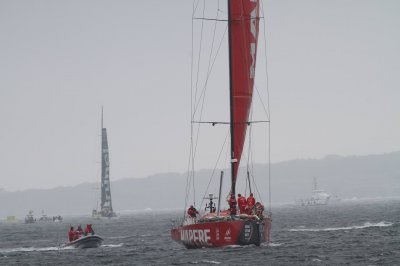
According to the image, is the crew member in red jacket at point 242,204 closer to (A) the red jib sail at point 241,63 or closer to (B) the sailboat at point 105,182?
(A) the red jib sail at point 241,63

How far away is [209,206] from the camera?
141 feet

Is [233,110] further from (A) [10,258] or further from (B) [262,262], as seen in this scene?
(A) [10,258]

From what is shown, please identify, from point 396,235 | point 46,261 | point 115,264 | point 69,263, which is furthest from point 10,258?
point 396,235

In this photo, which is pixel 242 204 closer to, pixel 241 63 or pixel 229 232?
pixel 229 232

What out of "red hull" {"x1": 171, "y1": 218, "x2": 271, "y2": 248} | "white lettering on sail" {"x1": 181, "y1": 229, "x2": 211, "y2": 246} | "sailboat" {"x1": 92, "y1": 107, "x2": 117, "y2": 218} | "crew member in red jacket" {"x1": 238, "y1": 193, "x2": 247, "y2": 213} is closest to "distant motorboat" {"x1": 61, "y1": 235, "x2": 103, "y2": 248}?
"white lettering on sail" {"x1": 181, "y1": 229, "x2": 211, "y2": 246}

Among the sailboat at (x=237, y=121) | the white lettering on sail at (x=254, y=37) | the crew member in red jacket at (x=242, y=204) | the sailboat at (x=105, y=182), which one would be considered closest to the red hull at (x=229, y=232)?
the sailboat at (x=237, y=121)

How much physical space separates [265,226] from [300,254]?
102 inches

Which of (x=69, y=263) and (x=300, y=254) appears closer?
(x=300, y=254)

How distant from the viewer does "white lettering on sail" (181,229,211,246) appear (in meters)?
40.4

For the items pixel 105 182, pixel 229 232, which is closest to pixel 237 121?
pixel 229 232

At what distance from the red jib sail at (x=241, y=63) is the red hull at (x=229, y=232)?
178 inches

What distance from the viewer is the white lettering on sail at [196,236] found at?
1590 inches

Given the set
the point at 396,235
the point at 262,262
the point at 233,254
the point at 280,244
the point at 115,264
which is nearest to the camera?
the point at 262,262

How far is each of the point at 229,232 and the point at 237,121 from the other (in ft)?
23.7
